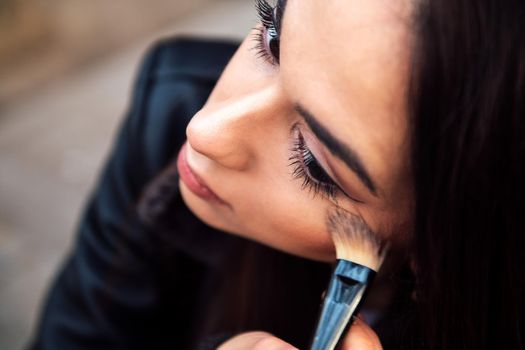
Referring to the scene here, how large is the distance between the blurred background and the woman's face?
1290 millimetres

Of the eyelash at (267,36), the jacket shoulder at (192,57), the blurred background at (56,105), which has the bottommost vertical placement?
the blurred background at (56,105)

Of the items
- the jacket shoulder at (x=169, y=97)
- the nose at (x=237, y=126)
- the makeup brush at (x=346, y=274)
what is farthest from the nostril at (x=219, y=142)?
the jacket shoulder at (x=169, y=97)

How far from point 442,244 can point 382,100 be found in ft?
0.57

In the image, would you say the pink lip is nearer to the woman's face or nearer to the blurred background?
the woman's face

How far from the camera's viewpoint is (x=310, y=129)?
678mm

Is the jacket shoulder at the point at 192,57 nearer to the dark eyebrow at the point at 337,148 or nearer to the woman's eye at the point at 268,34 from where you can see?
the woman's eye at the point at 268,34

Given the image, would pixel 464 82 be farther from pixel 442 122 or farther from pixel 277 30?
pixel 277 30

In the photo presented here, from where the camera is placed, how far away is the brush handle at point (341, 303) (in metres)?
0.72

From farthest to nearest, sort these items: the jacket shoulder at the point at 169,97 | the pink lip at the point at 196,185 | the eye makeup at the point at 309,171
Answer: the jacket shoulder at the point at 169,97 → the pink lip at the point at 196,185 → the eye makeup at the point at 309,171

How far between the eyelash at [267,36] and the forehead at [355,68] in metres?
0.05


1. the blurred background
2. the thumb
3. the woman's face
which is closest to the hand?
the thumb

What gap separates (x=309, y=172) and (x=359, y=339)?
7.8 inches

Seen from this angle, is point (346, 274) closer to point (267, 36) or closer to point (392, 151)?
point (392, 151)

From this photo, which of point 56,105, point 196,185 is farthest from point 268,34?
point 56,105
